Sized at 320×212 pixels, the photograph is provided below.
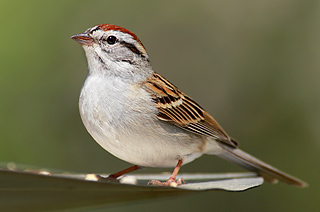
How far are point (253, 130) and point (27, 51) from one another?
182cm

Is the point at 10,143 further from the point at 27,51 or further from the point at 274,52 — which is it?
the point at 274,52

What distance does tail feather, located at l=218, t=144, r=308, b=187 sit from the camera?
7.85ft

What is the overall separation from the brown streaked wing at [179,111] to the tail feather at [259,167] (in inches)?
2.5

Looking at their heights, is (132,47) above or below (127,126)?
above

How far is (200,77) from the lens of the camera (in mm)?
4168

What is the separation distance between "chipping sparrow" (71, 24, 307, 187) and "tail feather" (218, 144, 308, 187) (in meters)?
0.01

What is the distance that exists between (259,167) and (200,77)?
1.83m

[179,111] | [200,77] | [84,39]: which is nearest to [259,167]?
[179,111]

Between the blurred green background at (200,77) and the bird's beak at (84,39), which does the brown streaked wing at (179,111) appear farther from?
the blurred green background at (200,77)

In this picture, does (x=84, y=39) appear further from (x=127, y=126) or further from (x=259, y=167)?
(x=259, y=167)

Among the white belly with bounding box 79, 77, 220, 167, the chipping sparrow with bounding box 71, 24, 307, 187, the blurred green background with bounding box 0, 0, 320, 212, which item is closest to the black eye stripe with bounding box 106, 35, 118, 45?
the chipping sparrow with bounding box 71, 24, 307, 187

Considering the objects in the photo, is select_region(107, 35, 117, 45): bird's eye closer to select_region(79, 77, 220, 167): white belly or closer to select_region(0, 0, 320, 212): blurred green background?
select_region(79, 77, 220, 167): white belly

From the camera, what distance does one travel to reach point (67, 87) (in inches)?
151
